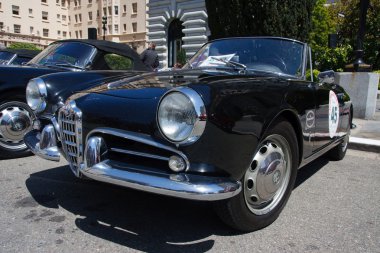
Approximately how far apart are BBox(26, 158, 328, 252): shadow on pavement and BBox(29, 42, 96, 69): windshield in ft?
6.13

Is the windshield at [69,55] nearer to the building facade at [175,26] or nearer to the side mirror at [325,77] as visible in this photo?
the side mirror at [325,77]

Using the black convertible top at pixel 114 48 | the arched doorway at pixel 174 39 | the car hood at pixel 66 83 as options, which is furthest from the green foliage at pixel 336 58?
the arched doorway at pixel 174 39

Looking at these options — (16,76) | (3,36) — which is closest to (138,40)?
(3,36)

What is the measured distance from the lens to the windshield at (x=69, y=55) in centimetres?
514

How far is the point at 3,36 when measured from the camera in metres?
57.8

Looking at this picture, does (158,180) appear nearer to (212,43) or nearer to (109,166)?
(109,166)

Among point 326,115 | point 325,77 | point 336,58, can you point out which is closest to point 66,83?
point 326,115

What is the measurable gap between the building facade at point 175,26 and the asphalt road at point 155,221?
856 inches

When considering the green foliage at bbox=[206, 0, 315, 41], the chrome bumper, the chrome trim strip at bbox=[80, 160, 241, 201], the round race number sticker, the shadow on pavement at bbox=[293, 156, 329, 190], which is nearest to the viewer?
the chrome trim strip at bbox=[80, 160, 241, 201]

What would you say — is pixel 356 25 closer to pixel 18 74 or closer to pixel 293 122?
pixel 18 74

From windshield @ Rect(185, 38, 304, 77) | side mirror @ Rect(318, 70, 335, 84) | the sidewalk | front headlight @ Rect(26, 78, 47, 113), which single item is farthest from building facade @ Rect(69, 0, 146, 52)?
front headlight @ Rect(26, 78, 47, 113)

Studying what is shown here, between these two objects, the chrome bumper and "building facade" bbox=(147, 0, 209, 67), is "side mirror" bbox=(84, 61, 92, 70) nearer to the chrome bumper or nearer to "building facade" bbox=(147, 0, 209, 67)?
the chrome bumper

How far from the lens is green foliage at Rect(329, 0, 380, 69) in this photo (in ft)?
55.4

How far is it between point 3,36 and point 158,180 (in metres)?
63.6
